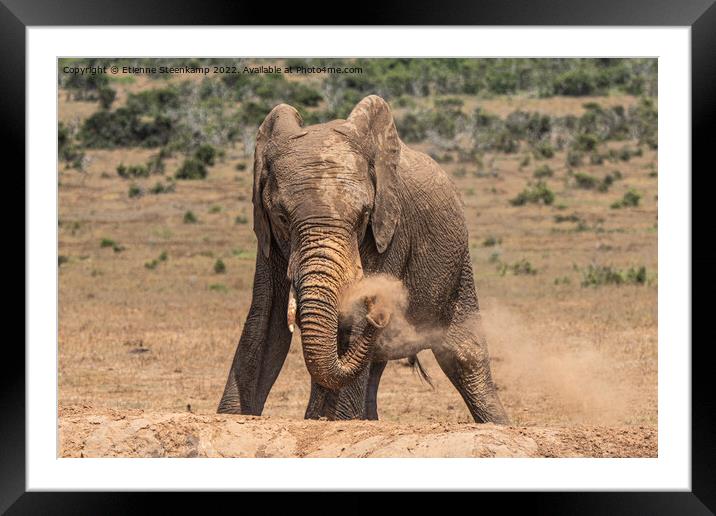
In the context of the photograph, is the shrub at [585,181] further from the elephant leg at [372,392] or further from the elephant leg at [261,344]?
the elephant leg at [261,344]

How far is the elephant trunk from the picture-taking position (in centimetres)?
972

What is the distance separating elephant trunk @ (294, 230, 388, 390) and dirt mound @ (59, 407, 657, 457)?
18.0 inches

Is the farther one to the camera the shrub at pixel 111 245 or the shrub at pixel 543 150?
the shrub at pixel 543 150

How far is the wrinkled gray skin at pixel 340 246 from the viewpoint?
32.3 feet

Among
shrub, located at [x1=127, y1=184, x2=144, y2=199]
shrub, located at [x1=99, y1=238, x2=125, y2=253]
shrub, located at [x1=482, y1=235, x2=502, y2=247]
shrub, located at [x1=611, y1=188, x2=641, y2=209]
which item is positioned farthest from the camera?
shrub, located at [x1=611, y1=188, x2=641, y2=209]

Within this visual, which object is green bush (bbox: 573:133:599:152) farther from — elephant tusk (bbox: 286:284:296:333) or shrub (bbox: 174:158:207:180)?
elephant tusk (bbox: 286:284:296:333)

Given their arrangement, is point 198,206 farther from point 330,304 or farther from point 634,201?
point 330,304

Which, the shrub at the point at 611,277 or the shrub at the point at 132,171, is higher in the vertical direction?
the shrub at the point at 132,171

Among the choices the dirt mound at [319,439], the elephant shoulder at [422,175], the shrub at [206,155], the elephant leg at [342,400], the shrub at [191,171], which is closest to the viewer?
the dirt mound at [319,439]

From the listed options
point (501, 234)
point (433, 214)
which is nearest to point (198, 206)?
point (501, 234)

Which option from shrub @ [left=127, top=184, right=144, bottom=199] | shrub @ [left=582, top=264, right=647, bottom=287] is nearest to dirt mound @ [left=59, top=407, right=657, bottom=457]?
shrub @ [left=582, top=264, right=647, bottom=287]

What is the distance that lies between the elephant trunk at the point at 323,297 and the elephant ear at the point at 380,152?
596 millimetres

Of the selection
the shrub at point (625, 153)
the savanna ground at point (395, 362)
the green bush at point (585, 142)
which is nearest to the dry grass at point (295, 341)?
the savanna ground at point (395, 362)
